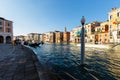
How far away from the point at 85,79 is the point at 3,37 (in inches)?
2243

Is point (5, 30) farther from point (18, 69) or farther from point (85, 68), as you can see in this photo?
point (18, 69)

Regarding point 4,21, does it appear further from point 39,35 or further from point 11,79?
point 39,35

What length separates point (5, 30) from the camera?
59.8 meters

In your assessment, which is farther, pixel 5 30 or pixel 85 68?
pixel 5 30

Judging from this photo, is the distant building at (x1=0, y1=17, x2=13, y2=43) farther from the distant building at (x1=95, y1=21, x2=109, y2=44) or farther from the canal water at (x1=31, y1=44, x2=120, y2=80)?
the canal water at (x1=31, y1=44, x2=120, y2=80)

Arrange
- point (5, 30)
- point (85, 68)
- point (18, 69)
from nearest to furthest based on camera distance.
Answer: point (18, 69) < point (85, 68) < point (5, 30)

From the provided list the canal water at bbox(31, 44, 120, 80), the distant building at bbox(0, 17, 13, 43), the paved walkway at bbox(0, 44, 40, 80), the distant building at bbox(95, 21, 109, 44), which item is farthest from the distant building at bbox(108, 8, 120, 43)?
the paved walkway at bbox(0, 44, 40, 80)

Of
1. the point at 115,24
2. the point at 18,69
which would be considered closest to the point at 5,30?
the point at 115,24

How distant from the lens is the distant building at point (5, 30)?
5819 centimetres

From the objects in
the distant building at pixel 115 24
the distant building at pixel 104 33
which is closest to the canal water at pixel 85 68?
the distant building at pixel 115 24

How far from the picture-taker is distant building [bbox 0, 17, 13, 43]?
191ft

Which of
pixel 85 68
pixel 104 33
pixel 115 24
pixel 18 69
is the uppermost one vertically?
pixel 115 24

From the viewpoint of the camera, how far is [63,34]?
150m

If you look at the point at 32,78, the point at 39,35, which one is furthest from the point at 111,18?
the point at 39,35
